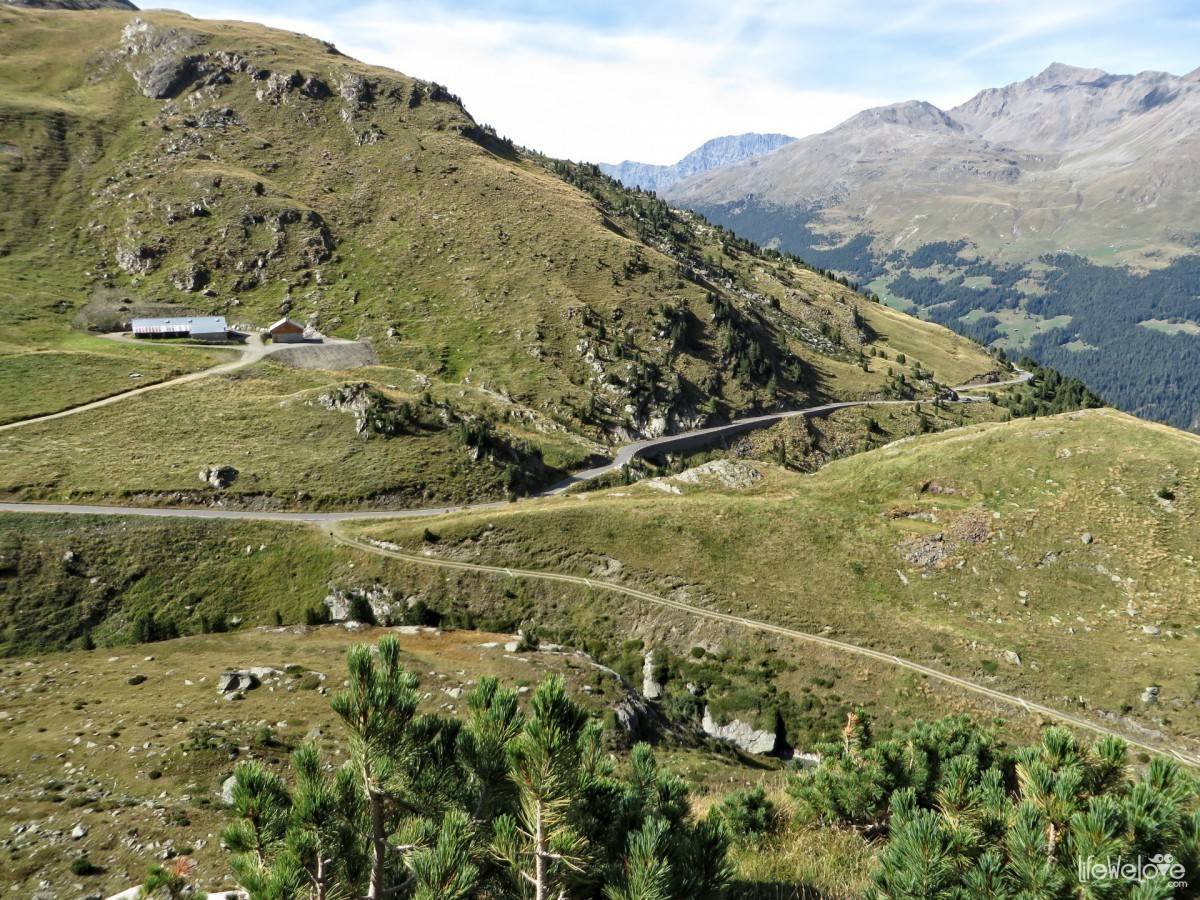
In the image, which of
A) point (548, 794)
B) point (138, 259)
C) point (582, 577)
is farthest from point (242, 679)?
point (138, 259)

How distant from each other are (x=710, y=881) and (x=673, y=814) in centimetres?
90

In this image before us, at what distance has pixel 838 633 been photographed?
46250 mm

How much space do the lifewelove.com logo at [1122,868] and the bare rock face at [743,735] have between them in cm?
3748

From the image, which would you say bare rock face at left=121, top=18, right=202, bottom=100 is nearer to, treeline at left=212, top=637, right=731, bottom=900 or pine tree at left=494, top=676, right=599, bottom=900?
treeline at left=212, top=637, right=731, bottom=900

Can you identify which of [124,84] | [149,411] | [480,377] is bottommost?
[149,411]

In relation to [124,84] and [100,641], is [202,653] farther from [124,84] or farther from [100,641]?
[124,84]

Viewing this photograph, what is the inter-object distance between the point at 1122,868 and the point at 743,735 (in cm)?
3830

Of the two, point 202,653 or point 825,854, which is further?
point 202,653

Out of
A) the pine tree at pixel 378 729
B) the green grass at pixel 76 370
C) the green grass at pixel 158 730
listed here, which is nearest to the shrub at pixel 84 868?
the green grass at pixel 158 730

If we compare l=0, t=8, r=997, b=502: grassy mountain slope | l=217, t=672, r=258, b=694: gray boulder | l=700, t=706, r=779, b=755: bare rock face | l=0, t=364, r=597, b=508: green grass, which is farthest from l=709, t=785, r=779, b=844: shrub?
l=0, t=8, r=997, b=502: grassy mountain slope

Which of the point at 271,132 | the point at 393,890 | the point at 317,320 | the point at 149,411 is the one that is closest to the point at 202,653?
the point at 393,890

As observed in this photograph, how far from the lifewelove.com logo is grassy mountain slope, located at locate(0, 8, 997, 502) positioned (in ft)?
243

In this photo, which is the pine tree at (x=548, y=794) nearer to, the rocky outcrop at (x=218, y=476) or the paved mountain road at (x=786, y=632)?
the paved mountain road at (x=786, y=632)

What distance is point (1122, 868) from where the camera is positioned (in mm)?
6230
